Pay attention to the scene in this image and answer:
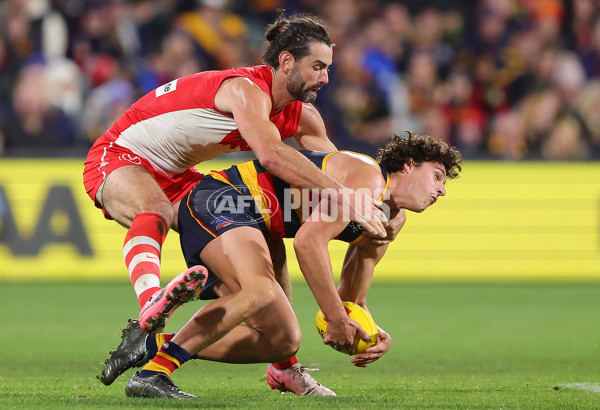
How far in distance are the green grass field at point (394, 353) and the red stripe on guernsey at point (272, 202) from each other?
93 cm

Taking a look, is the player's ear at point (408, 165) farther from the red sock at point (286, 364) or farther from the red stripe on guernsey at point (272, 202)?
the red sock at point (286, 364)

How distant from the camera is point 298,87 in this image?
5508 mm

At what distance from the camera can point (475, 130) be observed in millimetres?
12148

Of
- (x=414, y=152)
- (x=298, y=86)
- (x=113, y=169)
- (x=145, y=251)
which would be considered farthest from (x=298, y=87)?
(x=145, y=251)

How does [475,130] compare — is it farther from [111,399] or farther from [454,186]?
[111,399]

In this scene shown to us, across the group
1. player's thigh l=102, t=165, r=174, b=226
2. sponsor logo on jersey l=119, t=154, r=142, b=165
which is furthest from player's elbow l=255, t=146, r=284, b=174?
sponsor logo on jersey l=119, t=154, r=142, b=165

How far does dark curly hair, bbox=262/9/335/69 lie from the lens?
5.50 meters

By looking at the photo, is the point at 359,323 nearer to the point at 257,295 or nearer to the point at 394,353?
the point at 257,295

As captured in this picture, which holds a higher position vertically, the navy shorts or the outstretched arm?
the navy shorts

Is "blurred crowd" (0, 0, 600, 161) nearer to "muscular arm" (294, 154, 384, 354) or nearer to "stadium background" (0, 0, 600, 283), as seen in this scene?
"stadium background" (0, 0, 600, 283)

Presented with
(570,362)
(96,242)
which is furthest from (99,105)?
(570,362)

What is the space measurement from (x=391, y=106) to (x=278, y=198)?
22.9 feet

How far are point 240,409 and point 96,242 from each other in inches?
275

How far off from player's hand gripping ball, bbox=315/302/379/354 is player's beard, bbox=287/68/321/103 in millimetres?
Result: 1243
